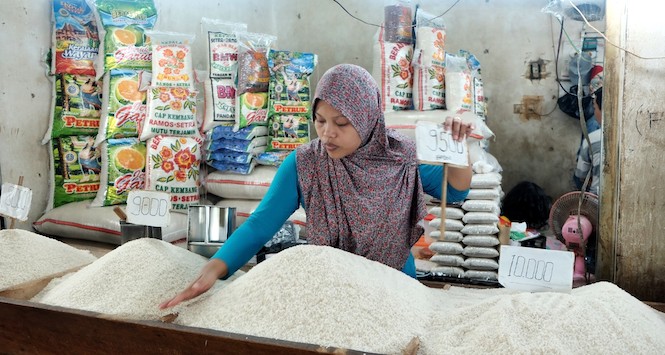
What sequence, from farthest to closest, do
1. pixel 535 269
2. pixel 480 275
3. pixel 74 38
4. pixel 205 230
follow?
pixel 74 38, pixel 480 275, pixel 205 230, pixel 535 269

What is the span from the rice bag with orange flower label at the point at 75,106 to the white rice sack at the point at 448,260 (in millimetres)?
1840

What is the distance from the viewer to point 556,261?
1.12 metres

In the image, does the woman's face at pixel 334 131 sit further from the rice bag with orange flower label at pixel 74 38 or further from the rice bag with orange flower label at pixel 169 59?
the rice bag with orange flower label at pixel 74 38

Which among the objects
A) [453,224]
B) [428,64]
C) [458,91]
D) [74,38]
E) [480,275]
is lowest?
[480,275]

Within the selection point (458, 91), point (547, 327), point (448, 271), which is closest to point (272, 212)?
point (547, 327)

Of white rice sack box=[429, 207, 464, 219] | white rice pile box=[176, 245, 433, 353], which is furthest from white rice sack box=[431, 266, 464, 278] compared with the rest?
white rice pile box=[176, 245, 433, 353]

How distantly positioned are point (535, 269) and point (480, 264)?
138cm

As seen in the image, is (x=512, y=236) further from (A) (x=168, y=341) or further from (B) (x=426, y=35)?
(A) (x=168, y=341)

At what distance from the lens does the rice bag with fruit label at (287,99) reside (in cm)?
304

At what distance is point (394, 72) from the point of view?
291 centimetres

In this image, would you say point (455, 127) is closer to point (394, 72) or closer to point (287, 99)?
point (394, 72)

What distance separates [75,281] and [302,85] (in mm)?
1994

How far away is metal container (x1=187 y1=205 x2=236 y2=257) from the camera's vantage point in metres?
1.71

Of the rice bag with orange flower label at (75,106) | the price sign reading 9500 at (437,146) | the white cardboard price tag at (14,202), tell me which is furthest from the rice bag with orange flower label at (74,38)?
the price sign reading 9500 at (437,146)
